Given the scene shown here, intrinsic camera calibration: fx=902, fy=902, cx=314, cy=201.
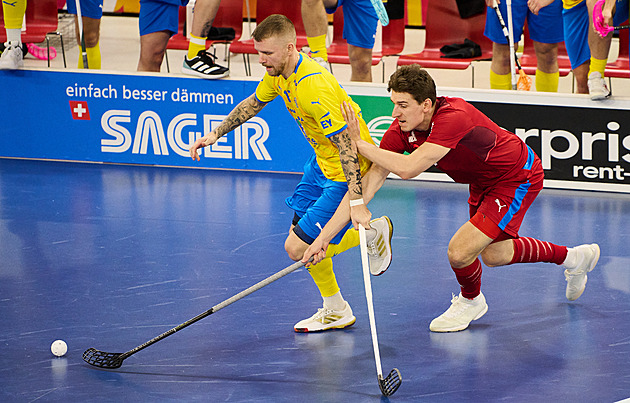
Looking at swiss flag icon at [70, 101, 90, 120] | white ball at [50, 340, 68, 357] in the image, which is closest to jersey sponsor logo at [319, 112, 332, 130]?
white ball at [50, 340, 68, 357]

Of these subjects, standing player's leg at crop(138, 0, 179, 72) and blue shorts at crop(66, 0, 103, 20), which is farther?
blue shorts at crop(66, 0, 103, 20)

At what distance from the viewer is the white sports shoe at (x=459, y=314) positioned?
518 centimetres

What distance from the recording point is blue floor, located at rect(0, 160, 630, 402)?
452 cm

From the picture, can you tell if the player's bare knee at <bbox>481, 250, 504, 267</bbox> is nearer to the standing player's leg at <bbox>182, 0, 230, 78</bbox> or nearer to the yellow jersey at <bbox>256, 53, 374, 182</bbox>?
the yellow jersey at <bbox>256, 53, 374, 182</bbox>

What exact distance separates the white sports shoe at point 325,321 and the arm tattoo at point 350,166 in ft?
3.12

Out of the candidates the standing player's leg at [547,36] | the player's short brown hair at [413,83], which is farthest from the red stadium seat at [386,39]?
the player's short brown hair at [413,83]

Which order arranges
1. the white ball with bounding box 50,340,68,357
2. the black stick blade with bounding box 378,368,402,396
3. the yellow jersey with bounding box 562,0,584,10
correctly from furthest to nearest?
the yellow jersey with bounding box 562,0,584,10
the white ball with bounding box 50,340,68,357
the black stick blade with bounding box 378,368,402,396

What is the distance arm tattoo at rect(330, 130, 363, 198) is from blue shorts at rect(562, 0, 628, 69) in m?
4.22

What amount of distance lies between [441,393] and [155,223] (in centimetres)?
338

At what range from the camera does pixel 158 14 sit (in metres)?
8.55

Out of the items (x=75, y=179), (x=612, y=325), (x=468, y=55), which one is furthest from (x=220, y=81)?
(x=612, y=325)

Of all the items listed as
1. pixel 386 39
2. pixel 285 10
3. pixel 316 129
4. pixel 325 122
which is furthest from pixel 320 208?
pixel 285 10

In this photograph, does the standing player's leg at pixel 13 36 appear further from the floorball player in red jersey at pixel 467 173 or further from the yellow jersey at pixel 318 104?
the floorball player in red jersey at pixel 467 173

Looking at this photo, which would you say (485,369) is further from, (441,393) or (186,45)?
(186,45)
